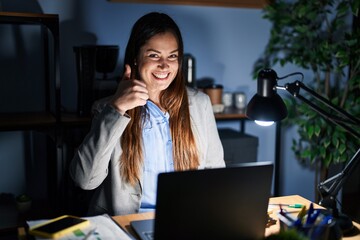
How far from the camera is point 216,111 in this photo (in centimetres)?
274

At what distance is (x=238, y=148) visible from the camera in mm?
2723

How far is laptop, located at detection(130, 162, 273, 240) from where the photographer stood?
1.05m

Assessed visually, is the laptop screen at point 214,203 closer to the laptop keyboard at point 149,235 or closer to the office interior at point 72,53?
the laptop keyboard at point 149,235

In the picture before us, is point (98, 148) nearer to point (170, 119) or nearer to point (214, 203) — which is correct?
point (170, 119)

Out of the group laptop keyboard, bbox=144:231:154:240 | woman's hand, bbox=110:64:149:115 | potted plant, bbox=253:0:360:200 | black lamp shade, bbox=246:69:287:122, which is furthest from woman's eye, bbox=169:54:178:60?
potted plant, bbox=253:0:360:200

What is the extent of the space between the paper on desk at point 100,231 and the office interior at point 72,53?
2.99ft

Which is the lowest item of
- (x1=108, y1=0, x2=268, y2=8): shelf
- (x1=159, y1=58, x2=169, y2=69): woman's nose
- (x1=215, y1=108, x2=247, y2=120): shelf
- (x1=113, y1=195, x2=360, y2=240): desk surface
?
(x1=113, y1=195, x2=360, y2=240): desk surface

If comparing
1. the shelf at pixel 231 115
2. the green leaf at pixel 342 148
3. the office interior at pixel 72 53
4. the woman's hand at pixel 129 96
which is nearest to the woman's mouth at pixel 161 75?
the woman's hand at pixel 129 96

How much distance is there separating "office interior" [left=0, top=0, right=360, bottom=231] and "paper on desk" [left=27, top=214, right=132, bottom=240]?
910mm

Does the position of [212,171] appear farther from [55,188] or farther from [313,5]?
[313,5]

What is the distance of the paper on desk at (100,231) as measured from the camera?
1271mm

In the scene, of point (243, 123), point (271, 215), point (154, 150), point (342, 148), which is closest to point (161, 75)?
point (154, 150)

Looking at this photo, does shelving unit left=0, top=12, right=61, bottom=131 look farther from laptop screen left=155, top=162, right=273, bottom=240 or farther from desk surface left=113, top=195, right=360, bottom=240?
laptop screen left=155, top=162, right=273, bottom=240

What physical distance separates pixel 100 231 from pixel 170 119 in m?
0.66
